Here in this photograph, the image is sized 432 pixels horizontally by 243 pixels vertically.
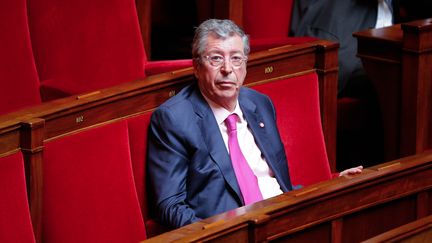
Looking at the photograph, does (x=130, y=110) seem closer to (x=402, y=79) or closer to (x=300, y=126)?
(x=300, y=126)

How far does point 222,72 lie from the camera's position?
68 cm

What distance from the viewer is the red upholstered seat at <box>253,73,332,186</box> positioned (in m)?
0.76

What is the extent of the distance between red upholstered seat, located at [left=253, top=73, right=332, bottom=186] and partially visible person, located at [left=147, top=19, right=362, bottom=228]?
0.13ft

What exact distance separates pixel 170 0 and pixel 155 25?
4 cm

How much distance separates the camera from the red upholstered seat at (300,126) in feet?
2.49

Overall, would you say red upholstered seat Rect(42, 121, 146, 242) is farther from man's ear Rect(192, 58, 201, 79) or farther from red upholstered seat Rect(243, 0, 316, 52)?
red upholstered seat Rect(243, 0, 316, 52)

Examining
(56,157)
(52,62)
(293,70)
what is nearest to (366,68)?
(293,70)

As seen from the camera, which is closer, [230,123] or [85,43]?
[230,123]

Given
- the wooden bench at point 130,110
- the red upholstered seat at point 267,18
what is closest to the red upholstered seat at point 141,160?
the wooden bench at point 130,110

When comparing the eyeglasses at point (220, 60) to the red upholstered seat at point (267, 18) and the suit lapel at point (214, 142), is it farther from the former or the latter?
the red upholstered seat at point (267, 18)

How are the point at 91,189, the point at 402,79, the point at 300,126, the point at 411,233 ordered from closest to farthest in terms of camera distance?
the point at 411,233
the point at 91,189
the point at 300,126
the point at 402,79

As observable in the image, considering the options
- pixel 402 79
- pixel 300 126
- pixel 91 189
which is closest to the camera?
pixel 91 189

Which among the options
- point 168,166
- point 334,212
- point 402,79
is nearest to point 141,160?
point 168,166

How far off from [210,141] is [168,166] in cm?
4
